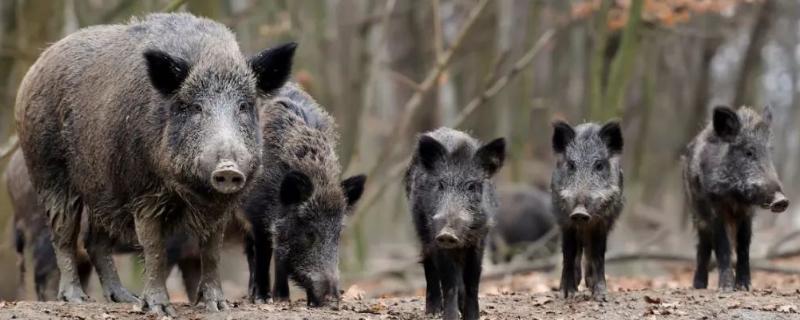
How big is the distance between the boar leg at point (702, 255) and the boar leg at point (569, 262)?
1727 mm

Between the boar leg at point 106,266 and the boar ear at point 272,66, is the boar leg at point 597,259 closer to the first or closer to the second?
the boar ear at point 272,66

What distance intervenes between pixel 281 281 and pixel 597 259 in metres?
2.54

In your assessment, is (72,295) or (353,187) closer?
(72,295)

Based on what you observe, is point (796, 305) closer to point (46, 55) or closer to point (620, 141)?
point (620, 141)

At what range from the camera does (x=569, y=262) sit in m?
10.3

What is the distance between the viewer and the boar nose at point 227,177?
303 inches

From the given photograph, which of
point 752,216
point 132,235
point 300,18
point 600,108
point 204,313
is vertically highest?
point 300,18

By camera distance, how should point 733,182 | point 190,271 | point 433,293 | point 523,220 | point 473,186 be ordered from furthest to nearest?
point 523,220
point 190,271
point 733,182
point 433,293
point 473,186

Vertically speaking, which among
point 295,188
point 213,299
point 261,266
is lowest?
point 213,299

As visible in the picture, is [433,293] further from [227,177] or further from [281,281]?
[227,177]

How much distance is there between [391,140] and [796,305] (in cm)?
936

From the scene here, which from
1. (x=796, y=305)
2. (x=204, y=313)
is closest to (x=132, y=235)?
(x=204, y=313)

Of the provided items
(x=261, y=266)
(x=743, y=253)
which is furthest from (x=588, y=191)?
(x=261, y=266)

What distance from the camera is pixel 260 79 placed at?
8.84 m
